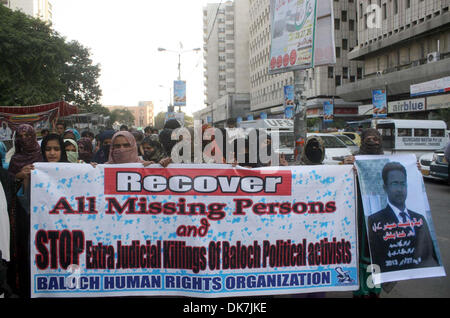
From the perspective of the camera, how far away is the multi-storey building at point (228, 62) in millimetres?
80375

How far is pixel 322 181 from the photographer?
3.61 meters

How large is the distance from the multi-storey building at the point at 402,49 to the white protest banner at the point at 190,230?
85.8 ft

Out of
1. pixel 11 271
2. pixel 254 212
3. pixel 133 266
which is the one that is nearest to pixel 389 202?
pixel 254 212

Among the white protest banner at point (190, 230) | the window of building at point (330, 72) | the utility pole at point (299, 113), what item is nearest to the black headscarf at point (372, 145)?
the white protest banner at point (190, 230)

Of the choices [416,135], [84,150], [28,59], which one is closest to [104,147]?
[84,150]

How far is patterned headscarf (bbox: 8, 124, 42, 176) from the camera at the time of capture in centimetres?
388

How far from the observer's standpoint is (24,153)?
396 cm

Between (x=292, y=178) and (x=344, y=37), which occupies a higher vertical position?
(x=344, y=37)

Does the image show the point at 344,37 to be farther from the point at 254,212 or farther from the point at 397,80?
the point at 254,212

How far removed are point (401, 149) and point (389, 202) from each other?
600 inches

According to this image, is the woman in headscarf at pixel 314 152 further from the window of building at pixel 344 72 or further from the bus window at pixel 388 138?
the window of building at pixel 344 72

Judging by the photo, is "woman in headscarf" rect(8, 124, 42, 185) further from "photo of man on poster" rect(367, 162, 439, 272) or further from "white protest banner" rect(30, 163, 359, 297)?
"photo of man on poster" rect(367, 162, 439, 272)
